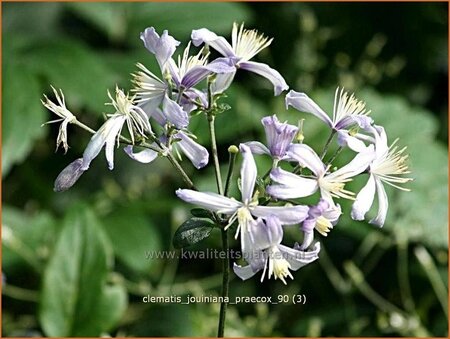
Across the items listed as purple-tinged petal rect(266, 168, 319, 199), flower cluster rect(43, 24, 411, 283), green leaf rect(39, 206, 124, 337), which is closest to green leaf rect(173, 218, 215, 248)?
flower cluster rect(43, 24, 411, 283)

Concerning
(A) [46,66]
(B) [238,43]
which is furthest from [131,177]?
(B) [238,43]

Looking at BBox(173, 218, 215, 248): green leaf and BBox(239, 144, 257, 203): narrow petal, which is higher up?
BBox(239, 144, 257, 203): narrow petal

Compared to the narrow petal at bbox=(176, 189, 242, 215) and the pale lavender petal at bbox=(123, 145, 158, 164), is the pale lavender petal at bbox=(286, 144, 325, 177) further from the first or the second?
the pale lavender petal at bbox=(123, 145, 158, 164)

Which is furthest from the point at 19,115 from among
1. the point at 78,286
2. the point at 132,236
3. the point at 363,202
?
the point at 363,202

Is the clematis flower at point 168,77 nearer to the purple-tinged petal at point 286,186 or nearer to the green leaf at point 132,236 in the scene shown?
the purple-tinged petal at point 286,186

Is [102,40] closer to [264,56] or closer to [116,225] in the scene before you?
[264,56]

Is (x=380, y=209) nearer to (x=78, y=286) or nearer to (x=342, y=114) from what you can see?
(x=342, y=114)
